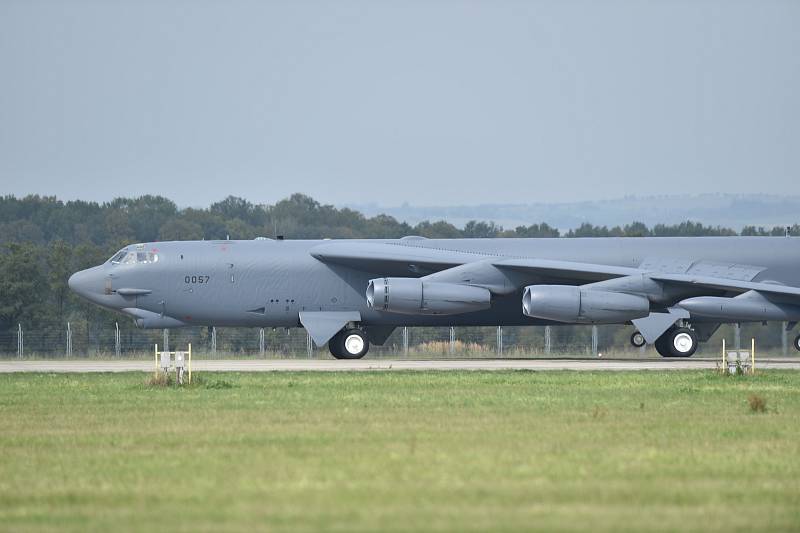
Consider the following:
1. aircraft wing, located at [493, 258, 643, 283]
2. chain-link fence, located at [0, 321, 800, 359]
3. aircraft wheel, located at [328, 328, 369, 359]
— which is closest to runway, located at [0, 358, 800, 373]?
aircraft wheel, located at [328, 328, 369, 359]

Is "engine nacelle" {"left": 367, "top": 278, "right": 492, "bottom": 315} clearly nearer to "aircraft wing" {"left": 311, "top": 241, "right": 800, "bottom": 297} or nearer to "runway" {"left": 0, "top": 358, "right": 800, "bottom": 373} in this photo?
"aircraft wing" {"left": 311, "top": 241, "right": 800, "bottom": 297}

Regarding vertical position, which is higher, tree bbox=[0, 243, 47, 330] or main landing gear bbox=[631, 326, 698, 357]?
tree bbox=[0, 243, 47, 330]

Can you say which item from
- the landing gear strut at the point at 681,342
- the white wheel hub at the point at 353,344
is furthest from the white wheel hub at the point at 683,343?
the white wheel hub at the point at 353,344

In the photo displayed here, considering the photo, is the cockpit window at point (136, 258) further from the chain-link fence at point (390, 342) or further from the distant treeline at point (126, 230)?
the distant treeline at point (126, 230)

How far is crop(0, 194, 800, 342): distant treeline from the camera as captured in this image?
55812 millimetres

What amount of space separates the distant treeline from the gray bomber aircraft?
18517mm

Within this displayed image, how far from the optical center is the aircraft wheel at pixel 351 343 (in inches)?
1387

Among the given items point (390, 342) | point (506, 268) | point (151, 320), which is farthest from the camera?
point (390, 342)

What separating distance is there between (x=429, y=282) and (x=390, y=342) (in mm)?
19731

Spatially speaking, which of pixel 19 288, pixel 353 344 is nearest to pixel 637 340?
pixel 353 344

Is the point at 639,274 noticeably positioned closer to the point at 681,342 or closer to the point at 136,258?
the point at 681,342

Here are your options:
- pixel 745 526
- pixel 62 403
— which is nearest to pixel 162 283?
pixel 62 403

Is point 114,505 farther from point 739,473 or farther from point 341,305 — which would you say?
point 341,305

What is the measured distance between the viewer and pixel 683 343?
1367 inches
